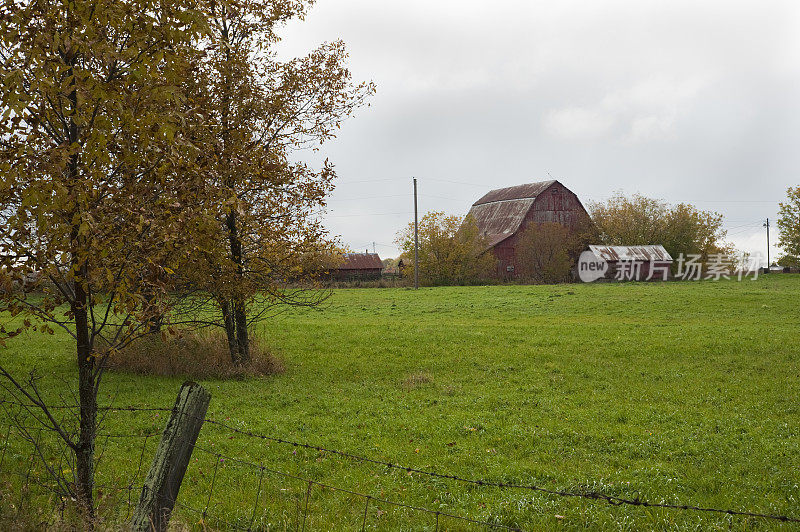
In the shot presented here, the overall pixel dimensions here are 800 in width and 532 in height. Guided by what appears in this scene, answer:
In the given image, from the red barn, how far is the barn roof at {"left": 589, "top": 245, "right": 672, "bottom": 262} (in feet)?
22.2

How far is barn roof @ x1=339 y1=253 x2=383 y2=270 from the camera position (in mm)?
73688

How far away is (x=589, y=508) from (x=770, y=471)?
319 centimetres

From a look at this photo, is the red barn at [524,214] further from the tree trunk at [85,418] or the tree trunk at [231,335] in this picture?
the tree trunk at [85,418]

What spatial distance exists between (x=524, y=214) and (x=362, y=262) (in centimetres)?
2117

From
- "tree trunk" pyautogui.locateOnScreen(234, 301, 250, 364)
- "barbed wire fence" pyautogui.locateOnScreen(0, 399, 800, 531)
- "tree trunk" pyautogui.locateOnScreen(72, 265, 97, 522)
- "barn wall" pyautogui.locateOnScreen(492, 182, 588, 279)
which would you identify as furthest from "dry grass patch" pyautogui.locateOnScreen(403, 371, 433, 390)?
"barn wall" pyautogui.locateOnScreen(492, 182, 588, 279)

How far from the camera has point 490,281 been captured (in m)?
59.6

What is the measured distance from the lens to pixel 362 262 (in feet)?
247

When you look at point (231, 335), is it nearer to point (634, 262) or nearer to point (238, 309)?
point (238, 309)

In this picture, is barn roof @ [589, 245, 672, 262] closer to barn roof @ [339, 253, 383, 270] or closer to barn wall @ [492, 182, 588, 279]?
barn wall @ [492, 182, 588, 279]

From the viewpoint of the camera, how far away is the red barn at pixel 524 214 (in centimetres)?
6438

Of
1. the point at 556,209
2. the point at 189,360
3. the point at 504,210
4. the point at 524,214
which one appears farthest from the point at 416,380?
the point at 504,210

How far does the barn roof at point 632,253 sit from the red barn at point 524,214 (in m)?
6.78

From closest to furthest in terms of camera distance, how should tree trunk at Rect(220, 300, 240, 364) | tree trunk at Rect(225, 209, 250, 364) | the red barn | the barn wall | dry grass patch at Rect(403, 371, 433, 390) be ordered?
dry grass patch at Rect(403, 371, 433, 390)
tree trunk at Rect(225, 209, 250, 364)
tree trunk at Rect(220, 300, 240, 364)
the red barn
the barn wall

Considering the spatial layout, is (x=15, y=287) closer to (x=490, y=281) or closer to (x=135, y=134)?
(x=135, y=134)
